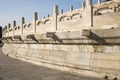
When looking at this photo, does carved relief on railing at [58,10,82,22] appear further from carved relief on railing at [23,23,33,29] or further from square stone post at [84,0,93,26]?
carved relief on railing at [23,23,33,29]

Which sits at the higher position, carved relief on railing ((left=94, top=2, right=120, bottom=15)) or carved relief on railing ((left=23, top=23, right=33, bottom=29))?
carved relief on railing ((left=94, top=2, right=120, bottom=15))

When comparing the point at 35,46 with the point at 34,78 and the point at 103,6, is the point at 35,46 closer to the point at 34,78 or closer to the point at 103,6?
the point at 34,78

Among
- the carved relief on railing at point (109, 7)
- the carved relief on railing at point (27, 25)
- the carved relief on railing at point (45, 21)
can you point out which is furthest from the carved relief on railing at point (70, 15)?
the carved relief on railing at point (27, 25)

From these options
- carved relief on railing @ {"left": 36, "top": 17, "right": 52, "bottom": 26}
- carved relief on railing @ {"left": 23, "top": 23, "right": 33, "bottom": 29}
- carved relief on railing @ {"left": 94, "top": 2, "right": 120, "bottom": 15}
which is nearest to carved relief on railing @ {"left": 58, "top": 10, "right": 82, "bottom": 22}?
carved relief on railing @ {"left": 36, "top": 17, "right": 52, "bottom": 26}

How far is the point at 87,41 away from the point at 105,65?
1.51 meters

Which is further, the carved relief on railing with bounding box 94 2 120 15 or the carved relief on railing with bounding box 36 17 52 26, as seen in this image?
the carved relief on railing with bounding box 36 17 52 26

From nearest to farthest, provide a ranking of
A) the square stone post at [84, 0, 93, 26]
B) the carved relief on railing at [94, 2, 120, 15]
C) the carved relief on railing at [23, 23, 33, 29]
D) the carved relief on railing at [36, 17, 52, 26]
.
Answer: the carved relief on railing at [94, 2, 120, 15] < the square stone post at [84, 0, 93, 26] < the carved relief on railing at [36, 17, 52, 26] < the carved relief on railing at [23, 23, 33, 29]

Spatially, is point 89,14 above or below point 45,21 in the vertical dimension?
below

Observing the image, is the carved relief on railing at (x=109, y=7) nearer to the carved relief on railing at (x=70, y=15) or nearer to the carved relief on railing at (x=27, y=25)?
the carved relief on railing at (x=70, y=15)

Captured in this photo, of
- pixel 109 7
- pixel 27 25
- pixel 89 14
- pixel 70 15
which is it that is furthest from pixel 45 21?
pixel 109 7

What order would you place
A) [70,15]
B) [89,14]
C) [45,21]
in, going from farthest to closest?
1. [45,21]
2. [70,15]
3. [89,14]

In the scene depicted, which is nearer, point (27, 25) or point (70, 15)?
point (70, 15)

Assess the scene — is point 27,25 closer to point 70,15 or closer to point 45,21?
point 45,21

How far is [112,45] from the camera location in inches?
310
